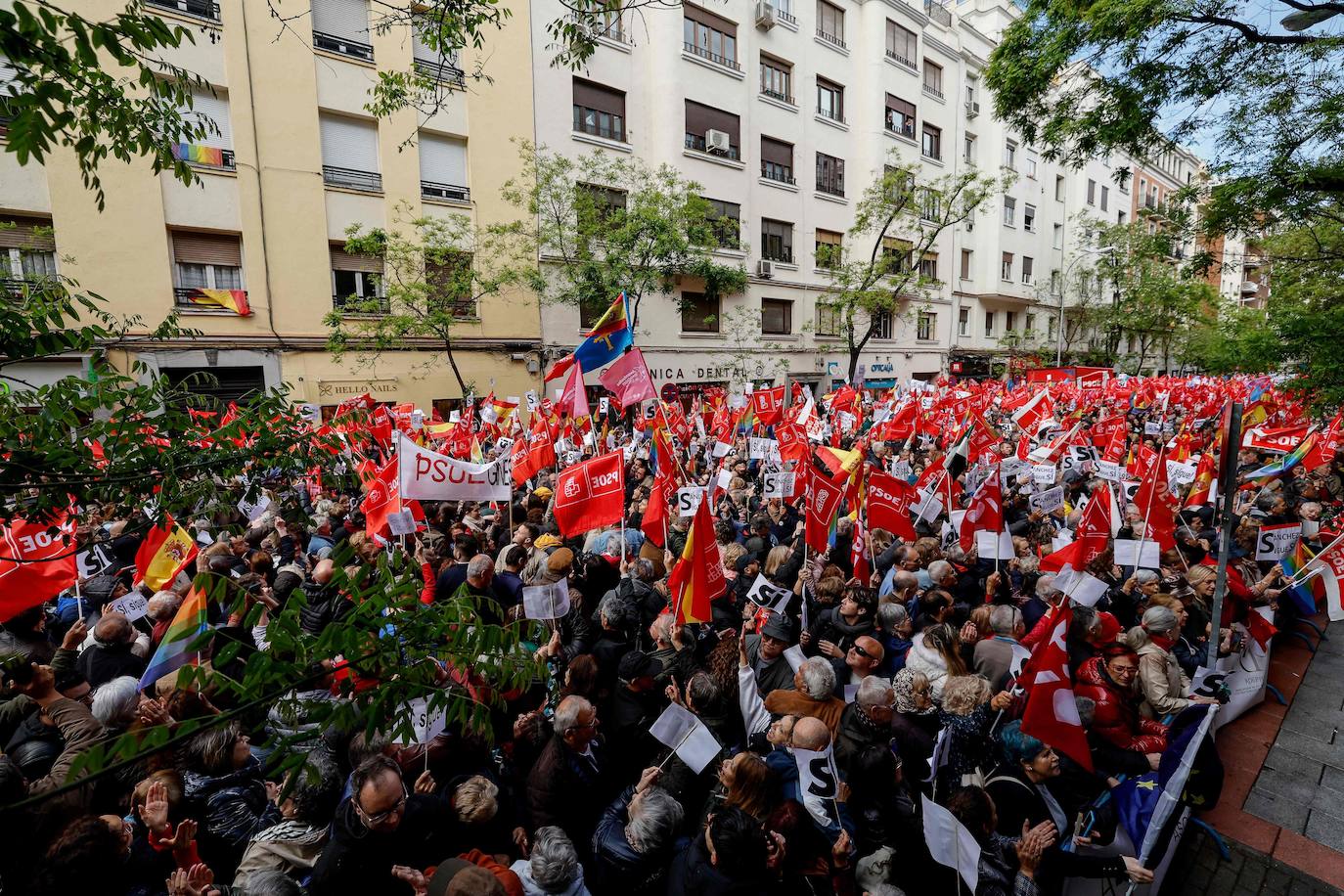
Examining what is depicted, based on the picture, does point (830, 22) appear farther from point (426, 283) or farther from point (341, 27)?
point (426, 283)

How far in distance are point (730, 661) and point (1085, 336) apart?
51.2 meters

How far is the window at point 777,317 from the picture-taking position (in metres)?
27.2

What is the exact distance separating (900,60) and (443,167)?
74.2ft

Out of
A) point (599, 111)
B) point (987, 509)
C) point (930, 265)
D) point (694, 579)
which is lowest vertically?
point (694, 579)

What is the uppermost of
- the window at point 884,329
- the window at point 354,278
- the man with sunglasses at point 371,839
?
the window at point 354,278

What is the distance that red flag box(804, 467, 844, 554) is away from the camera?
6.47m

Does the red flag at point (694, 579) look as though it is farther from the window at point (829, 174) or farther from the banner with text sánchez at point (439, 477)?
the window at point (829, 174)

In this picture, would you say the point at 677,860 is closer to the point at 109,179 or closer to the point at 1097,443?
the point at 1097,443

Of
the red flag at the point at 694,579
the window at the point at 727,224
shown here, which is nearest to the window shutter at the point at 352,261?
the window at the point at 727,224

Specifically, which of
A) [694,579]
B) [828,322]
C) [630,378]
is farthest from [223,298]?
[828,322]

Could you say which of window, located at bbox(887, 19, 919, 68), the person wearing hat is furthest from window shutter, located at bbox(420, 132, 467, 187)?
window, located at bbox(887, 19, 919, 68)

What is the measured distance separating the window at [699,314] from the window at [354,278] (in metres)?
10.7

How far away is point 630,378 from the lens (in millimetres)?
9438

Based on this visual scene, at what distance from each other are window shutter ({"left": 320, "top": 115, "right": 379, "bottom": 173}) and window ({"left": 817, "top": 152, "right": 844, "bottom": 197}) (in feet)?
59.9
